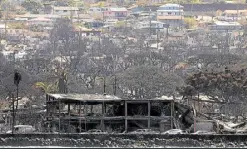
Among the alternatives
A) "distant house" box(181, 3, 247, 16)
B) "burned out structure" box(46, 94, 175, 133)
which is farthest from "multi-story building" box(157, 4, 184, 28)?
"burned out structure" box(46, 94, 175, 133)

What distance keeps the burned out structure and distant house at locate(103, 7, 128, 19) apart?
110 metres

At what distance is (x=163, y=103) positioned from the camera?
3133cm

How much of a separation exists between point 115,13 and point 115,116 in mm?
113212

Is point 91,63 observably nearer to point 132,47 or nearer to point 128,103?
point 132,47

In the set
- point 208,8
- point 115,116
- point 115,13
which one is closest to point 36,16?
point 115,13

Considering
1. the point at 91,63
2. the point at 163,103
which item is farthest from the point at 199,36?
the point at 163,103

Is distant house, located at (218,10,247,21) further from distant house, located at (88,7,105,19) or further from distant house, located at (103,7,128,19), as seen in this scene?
distant house, located at (88,7,105,19)

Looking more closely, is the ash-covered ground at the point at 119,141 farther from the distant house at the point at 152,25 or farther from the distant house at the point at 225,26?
the distant house at the point at 225,26

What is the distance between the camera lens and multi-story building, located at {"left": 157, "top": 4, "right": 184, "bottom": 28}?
13688 centimetres

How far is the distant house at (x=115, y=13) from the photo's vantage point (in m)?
Answer: 142

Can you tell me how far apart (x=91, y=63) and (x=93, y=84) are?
20.0m

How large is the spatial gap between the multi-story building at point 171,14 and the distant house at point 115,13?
5.43 m

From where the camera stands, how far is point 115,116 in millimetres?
30438

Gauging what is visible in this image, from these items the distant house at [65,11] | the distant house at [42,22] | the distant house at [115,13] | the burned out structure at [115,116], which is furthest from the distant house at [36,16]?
the burned out structure at [115,116]
